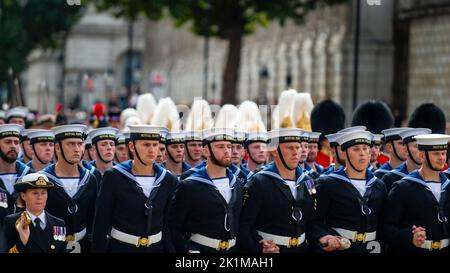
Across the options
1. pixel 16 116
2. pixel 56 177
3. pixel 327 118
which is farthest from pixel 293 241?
pixel 16 116

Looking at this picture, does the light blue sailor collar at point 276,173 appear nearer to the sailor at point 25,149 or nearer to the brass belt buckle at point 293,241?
the brass belt buckle at point 293,241

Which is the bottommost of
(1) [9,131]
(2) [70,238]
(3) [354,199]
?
(2) [70,238]

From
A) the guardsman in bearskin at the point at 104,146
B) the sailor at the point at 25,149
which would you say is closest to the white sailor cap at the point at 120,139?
the guardsman in bearskin at the point at 104,146

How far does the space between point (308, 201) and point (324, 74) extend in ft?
106

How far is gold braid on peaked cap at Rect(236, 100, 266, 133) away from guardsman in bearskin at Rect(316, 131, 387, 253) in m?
3.50

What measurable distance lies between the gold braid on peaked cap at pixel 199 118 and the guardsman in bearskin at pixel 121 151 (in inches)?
48.4

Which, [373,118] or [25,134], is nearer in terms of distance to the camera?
[25,134]

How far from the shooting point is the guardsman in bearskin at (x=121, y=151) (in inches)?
580

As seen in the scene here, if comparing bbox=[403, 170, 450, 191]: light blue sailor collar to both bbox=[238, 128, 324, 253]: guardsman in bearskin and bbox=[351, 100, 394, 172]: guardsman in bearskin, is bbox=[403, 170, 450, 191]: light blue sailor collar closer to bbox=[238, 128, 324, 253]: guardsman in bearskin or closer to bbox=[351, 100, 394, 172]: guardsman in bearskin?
bbox=[238, 128, 324, 253]: guardsman in bearskin

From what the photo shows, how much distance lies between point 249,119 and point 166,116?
1.96m

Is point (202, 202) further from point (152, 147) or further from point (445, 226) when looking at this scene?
point (445, 226)

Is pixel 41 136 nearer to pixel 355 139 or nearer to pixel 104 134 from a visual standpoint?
pixel 104 134

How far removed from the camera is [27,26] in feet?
143
